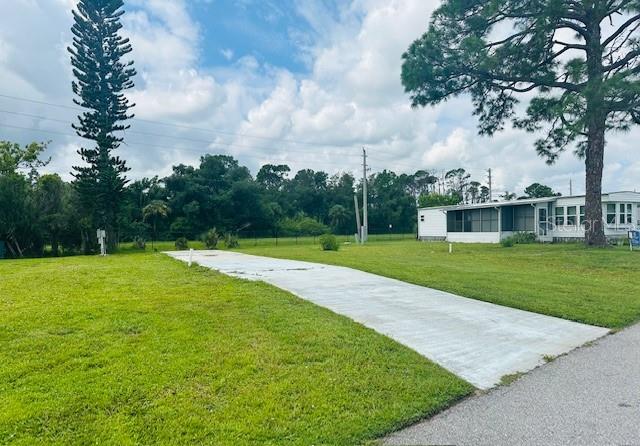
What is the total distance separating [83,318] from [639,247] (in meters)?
20.7

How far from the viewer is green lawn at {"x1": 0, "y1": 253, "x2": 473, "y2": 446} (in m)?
2.64

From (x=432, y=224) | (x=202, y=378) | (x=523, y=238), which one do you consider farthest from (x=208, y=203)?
(x=202, y=378)

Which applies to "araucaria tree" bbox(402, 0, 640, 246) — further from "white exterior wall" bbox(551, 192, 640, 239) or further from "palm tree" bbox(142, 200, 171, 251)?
"palm tree" bbox(142, 200, 171, 251)

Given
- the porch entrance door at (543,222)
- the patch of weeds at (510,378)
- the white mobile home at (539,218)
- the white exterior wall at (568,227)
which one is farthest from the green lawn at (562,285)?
the porch entrance door at (543,222)

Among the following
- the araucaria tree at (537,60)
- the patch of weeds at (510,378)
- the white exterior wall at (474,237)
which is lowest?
the patch of weeds at (510,378)

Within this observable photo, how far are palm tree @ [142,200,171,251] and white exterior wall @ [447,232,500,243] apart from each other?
77.9ft

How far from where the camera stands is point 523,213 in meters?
26.8

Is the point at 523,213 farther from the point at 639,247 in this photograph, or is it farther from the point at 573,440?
the point at 573,440

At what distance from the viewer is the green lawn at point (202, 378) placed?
2.64 meters

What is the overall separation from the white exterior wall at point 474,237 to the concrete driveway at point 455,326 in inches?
827

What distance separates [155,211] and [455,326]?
3529 cm

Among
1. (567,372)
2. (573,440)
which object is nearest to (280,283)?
(567,372)

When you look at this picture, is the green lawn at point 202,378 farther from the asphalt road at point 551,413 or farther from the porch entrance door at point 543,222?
the porch entrance door at point 543,222

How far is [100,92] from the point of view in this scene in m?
24.6
